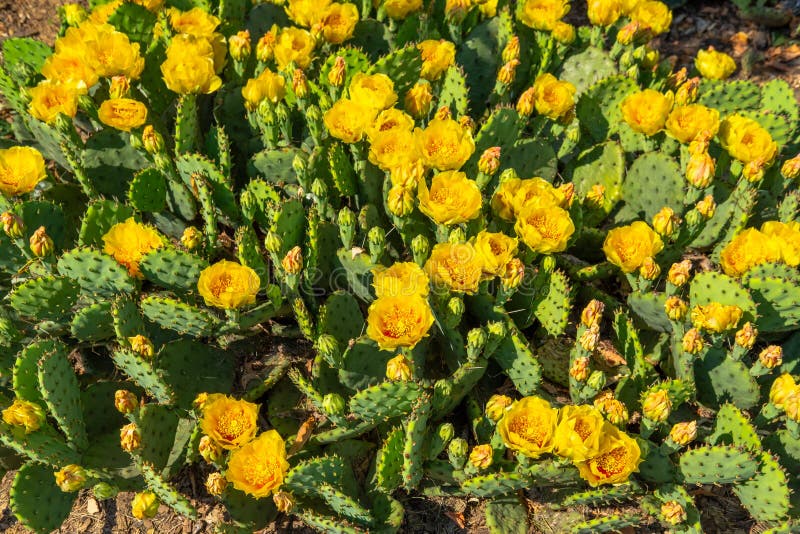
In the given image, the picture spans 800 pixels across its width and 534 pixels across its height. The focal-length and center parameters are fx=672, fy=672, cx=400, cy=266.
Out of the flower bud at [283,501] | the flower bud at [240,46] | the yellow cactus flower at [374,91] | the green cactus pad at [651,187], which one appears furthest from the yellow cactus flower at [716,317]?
the flower bud at [240,46]

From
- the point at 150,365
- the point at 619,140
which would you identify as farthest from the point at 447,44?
the point at 150,365

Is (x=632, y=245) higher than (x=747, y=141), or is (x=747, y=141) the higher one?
(x=747, y=141)

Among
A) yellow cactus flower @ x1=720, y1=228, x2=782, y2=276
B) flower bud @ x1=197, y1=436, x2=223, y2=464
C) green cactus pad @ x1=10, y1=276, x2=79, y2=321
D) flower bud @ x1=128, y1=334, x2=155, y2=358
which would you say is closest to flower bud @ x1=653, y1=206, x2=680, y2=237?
yellow cactus flower @ x1=720, y1=228, x2=782, y2=276

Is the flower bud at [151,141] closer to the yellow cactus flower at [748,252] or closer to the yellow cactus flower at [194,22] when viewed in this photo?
the yellow cactus flower at [194,22]

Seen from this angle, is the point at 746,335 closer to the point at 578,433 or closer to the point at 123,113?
the point at 578,433

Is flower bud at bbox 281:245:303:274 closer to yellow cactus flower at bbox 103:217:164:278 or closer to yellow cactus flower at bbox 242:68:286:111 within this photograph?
yellow cactus flower at bbox 103:217:164:278

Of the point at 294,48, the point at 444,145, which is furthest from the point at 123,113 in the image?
the point at 444,145
